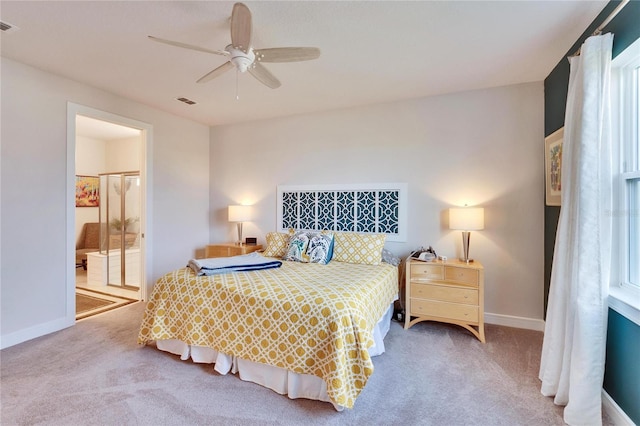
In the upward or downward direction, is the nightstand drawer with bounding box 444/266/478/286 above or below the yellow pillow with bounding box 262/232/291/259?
below

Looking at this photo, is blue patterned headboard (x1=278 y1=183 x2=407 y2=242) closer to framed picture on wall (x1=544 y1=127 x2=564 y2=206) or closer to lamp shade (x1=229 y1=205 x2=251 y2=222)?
lamp shade (x1=229 y1=205 x2=251 y2=222)

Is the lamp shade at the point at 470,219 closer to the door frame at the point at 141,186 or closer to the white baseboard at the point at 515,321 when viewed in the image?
the white baseboard at the point at 515,321

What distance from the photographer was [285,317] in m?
2.00

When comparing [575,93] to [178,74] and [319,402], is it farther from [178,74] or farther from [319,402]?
[178,74]

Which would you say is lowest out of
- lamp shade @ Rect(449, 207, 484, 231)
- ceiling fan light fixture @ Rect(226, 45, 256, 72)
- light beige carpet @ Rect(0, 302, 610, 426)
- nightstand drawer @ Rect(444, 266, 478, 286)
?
light beige carpet @ Rect(0, 302, 610, 426)

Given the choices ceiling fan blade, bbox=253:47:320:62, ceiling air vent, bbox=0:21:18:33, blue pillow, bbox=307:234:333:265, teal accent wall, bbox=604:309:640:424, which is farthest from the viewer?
blue pillow, bbox=307:234:333:265

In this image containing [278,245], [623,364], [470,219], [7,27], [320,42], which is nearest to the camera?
[623,364]

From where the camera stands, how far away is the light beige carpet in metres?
1.77

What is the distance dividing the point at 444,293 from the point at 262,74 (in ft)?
8.78

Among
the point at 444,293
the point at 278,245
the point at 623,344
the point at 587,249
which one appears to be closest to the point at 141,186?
the point at 278,245

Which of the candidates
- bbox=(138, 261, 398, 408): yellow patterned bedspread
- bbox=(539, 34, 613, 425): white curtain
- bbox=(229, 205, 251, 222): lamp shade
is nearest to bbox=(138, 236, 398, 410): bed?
bbox=(138, 261, 398, 408): yellow patterned bedspread

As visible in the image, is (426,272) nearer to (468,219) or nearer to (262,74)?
(468,219)

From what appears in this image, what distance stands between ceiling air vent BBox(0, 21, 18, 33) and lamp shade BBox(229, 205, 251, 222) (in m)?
2.71

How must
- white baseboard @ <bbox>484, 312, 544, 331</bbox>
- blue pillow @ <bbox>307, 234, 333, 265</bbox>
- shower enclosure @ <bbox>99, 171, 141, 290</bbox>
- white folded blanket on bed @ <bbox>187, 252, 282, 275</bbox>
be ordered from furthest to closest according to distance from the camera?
shower enclosure @ <bbox>99, 171, 141, 290</bbox> → blue pillow @ <bbox>307, 234, 333, 265</bbox> → white baseboard @ <bbox>484, 312, 544, 331</bbox> → white folded blanket on bed @ <bbox>187, 252, 282, 275</bbox>
